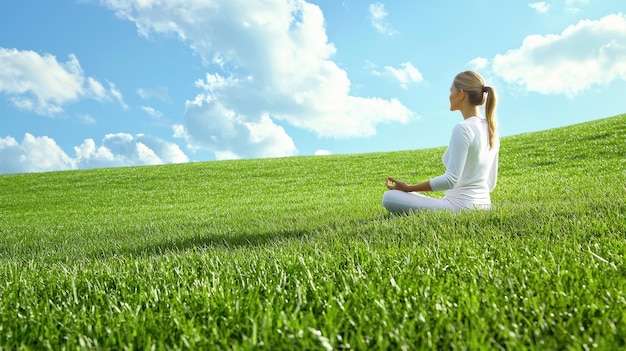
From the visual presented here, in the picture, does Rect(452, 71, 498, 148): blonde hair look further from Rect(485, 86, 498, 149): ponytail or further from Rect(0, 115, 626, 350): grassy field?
Rect(0, 115, 626, 350): grassy field

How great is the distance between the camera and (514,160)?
23781mm

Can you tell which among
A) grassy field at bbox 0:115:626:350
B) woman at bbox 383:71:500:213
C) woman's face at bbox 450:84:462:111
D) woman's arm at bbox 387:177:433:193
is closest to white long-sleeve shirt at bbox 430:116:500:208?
woman at bbox 383:71:500:213

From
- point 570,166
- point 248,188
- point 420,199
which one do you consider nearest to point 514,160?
point 570,166

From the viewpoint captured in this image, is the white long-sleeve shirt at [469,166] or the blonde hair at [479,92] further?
the blonde hair at [479,92]

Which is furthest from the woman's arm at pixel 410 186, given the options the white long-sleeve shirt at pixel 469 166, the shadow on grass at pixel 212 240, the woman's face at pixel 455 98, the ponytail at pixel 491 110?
the shadow on grass at pixel 212 240

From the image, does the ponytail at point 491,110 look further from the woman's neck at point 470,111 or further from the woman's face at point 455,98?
the woman's face at point 455,98

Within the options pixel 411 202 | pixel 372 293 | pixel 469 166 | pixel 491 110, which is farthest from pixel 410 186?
pixel 372 293

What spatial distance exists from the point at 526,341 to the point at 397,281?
1004 mm

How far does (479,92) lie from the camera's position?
22.1 ft

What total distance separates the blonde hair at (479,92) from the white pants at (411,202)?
1063 millimetres

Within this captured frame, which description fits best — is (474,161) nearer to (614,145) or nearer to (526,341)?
(526,341)

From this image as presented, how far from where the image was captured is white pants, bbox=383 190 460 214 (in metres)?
7.04

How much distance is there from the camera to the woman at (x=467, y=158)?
6.38 meters

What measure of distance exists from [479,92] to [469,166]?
3.43ft
